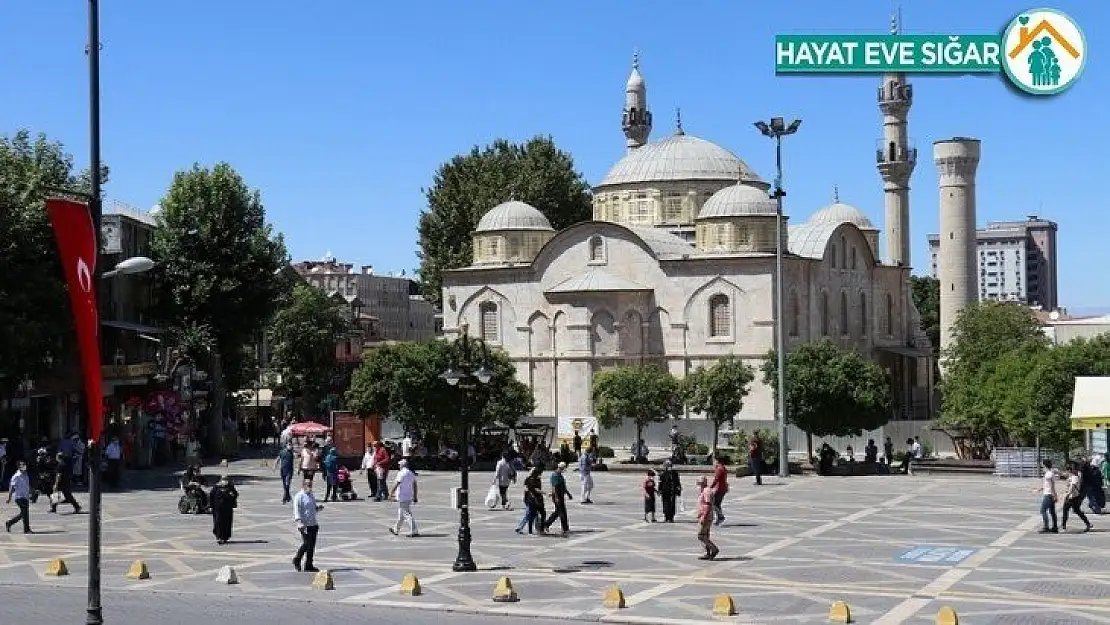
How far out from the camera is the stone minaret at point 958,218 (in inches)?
3017

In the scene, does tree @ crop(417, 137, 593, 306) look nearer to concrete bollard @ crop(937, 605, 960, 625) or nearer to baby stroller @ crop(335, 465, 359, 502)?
baby stroller @ crop(335, 465, 359, 502)

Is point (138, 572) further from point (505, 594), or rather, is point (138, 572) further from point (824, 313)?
point (824, 313)

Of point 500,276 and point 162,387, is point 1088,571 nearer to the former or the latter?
point 162,387

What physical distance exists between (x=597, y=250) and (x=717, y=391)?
695 inches

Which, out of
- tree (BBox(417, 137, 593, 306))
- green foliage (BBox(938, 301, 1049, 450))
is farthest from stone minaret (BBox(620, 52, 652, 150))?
green foliage (BBox(938, 301, 1049, 450))

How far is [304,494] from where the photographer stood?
21.7 metres

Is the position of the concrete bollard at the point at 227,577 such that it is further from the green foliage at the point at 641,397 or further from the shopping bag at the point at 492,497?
the green foliage at the point at 641,397

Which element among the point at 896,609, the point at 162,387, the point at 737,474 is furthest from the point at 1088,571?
the point at 162,387

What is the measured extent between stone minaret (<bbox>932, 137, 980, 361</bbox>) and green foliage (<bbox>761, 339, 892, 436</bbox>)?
30.5 meters

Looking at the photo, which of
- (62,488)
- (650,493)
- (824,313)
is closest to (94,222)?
(650,493)

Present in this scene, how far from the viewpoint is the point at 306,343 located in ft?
241

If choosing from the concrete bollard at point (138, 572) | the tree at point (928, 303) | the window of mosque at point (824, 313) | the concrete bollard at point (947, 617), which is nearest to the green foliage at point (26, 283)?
the concrete bollard at point (138, 572)

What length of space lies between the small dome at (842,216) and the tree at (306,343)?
26374 mm

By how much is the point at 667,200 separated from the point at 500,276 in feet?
34.1
